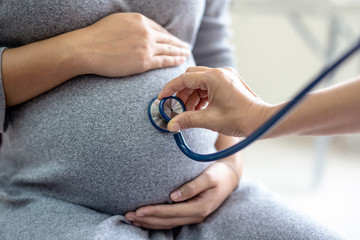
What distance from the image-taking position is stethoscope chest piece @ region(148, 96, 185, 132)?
2.13ft

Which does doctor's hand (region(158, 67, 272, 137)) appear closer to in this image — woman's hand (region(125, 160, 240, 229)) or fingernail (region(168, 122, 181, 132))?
fingernail (region(168, 122, 181, 132))

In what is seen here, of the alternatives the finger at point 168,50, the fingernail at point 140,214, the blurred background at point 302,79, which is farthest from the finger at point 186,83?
the blurred background at point 302,79

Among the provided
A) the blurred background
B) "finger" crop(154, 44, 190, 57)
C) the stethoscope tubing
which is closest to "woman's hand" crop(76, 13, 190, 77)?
"finger" crop(154, 44, 190, 57)

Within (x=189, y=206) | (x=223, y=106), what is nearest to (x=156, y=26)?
(x=223, y=106)

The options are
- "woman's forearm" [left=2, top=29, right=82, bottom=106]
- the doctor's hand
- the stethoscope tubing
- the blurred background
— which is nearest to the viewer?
the stethoscope tubing

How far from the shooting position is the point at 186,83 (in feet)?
2.03

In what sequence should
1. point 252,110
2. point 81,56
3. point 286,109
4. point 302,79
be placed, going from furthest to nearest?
point 302,79
point 81,56
point 252,110
point 286,109

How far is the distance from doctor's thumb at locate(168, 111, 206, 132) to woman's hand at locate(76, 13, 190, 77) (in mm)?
145

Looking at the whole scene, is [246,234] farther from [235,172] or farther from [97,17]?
[97,17]

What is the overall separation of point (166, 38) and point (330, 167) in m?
1.61

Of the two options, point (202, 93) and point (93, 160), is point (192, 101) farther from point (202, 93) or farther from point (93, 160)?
point (93, 160)

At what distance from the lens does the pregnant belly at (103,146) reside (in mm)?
642

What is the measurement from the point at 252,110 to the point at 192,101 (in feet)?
0.52

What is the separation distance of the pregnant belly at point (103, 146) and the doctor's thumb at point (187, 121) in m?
0.05
